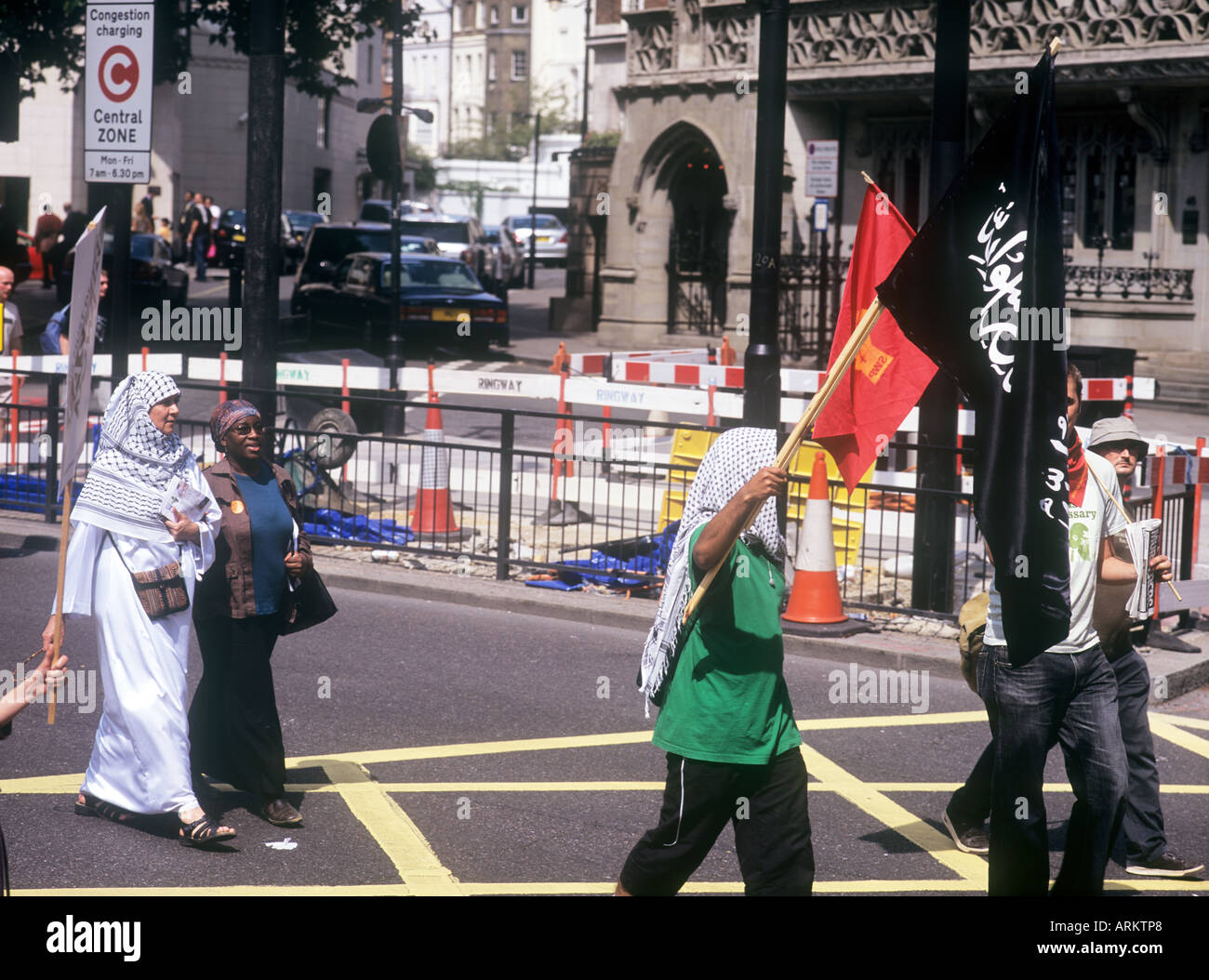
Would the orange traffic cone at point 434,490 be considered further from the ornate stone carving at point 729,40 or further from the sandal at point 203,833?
the ornate stone carving at point 729,40

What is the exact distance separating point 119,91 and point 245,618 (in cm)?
Answer: 510

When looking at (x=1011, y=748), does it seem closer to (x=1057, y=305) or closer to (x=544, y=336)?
(x=1057, y=305)

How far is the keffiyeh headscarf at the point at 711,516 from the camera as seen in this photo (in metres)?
4.80

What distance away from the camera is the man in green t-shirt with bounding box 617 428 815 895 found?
15.4 feet

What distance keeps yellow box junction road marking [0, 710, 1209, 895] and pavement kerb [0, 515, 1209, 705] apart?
0.71 meters

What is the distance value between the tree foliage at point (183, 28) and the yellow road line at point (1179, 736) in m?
20.1

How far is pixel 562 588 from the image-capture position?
11344 millimetres

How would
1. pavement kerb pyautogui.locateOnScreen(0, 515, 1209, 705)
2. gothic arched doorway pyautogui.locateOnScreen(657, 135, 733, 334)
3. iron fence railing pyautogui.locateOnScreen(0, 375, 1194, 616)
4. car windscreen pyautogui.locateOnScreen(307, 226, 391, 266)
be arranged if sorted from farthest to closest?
gothic arched doorway pyautogui.locateOnScreen(657, 135, 733, 334), car windscreen pyautogui.locateOnScreen(307, 226, 391, 266), iron fence railing pyautogui.locateOnScreen(0, 375, 1194, 616), pavement kerb pyautogui.locateOnScreen(0, 515, 1209, 705)

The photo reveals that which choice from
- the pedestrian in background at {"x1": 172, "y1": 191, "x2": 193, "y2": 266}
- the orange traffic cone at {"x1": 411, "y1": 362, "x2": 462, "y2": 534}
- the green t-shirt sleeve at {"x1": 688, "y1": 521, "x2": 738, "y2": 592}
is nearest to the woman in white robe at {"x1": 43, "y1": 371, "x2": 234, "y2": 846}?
the green t-shirt sleeve at {"x1": 688, "y1": 521, "x2": 738, "y2": 592}

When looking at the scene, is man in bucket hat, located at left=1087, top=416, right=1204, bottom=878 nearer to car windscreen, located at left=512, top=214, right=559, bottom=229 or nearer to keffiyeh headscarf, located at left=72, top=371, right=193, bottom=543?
keffiyeh headscarf, located at left=72, top=371, right=193, bottom=543

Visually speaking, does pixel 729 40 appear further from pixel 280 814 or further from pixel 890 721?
pixel 280 814

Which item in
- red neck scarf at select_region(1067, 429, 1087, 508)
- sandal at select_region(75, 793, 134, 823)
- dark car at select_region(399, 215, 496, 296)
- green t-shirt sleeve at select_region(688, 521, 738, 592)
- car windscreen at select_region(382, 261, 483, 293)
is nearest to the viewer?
green t-shirt sleeve at select_region(688, 521, 738, 592)
